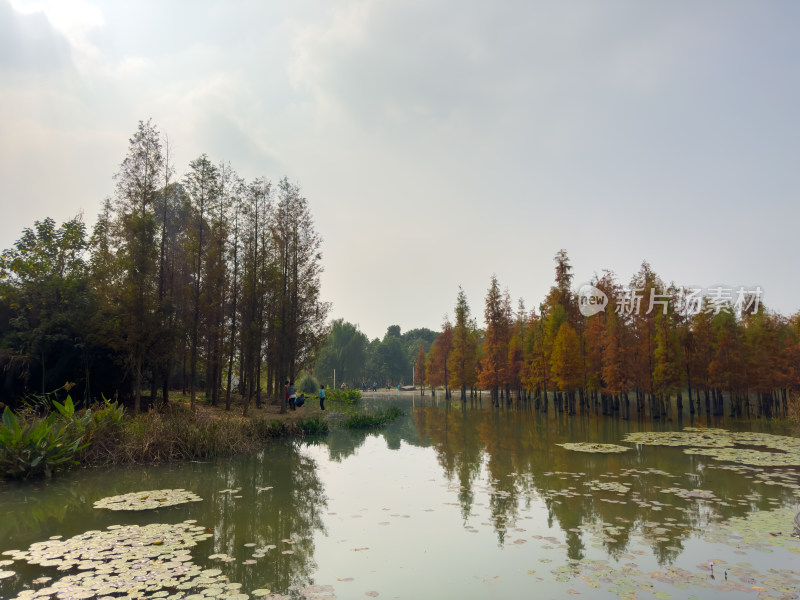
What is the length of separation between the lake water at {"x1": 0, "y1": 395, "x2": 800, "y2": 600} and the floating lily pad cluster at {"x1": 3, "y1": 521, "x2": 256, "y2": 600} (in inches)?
10.8

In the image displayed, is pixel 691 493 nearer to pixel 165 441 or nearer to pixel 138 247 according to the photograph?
pixel 165 441

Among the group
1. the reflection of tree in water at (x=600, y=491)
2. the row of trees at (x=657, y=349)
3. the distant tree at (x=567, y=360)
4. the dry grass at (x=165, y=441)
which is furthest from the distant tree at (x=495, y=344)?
the dry grass at (x=165, y=441)

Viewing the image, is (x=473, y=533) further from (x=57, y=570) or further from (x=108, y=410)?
(x=108, y=410)

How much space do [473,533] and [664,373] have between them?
28.9m

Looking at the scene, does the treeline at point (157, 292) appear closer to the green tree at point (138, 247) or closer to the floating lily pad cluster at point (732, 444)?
the green tree at point (138, 247)

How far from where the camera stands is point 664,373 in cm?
3164

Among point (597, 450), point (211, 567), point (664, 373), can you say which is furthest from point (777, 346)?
point (211, 567)

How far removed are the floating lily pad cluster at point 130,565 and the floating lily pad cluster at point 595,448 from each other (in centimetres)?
1438

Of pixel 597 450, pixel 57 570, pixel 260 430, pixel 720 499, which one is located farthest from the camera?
pixel 260 430

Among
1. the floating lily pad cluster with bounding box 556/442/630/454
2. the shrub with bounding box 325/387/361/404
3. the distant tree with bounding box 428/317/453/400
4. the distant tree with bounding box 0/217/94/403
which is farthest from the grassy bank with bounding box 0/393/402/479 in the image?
the distant tree with bounding box 428/317/453/400

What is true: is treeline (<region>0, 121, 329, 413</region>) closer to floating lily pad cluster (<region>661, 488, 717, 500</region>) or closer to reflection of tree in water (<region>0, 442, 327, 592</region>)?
reflection of tree in water (<region>0, 442, 327, 592</region>)

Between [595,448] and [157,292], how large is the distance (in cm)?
2120

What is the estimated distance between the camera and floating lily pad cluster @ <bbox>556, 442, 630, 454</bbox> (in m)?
17.4

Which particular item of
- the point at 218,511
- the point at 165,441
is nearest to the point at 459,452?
the point at 218,511
